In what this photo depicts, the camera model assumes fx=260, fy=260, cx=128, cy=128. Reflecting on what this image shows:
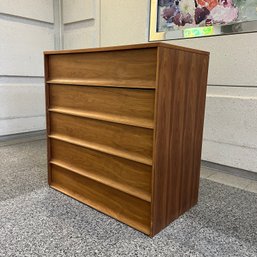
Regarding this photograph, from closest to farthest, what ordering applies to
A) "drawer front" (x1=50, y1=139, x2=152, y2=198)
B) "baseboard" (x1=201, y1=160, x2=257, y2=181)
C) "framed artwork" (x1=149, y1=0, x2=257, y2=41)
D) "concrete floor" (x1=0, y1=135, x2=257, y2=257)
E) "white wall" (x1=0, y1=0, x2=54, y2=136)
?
"concrete floor" (x1=0, y1=135, x2=257, y2=257), "drawer front" (x1=50, y1=139, x2=152, y2=198), "framed artwork" (x1=149, y1=0, x2=257, y2=41), "baseboard" (x1=201, y1=160, x2=257, y2=181), "white wall" (x1=0, y1=0, x2=54, y2=136)

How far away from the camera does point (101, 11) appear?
9.54ft

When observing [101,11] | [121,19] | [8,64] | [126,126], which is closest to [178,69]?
[126,126]

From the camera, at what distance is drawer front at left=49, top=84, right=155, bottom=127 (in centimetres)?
121

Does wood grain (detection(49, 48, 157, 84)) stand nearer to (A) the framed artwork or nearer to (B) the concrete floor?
(B) the concrete floor

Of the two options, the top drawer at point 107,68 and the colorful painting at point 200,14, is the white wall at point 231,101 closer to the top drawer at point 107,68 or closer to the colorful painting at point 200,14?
the colorful painting at point 200,14

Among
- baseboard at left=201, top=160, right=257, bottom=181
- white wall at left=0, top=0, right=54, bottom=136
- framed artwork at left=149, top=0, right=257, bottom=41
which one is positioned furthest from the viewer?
white wall at left=0, top=0, right=54, bottom=136

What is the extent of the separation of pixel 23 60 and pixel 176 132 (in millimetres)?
2472

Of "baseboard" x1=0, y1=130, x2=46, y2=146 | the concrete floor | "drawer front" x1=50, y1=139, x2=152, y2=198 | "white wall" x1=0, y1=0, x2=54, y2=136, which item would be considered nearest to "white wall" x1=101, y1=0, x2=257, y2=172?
the concrete floor

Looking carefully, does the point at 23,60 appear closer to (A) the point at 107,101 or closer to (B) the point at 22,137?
(B) the point at 22,137

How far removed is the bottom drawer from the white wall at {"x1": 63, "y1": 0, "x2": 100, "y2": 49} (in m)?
1.83

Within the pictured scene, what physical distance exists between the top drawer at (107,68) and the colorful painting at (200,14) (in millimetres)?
1170

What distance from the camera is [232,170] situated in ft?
6.97

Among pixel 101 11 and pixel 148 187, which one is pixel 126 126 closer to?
pixel 148 187

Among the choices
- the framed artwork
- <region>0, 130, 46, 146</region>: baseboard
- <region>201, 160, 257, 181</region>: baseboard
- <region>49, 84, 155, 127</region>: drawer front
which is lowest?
<region>0, 130, 46, 146</region>: baseboard
